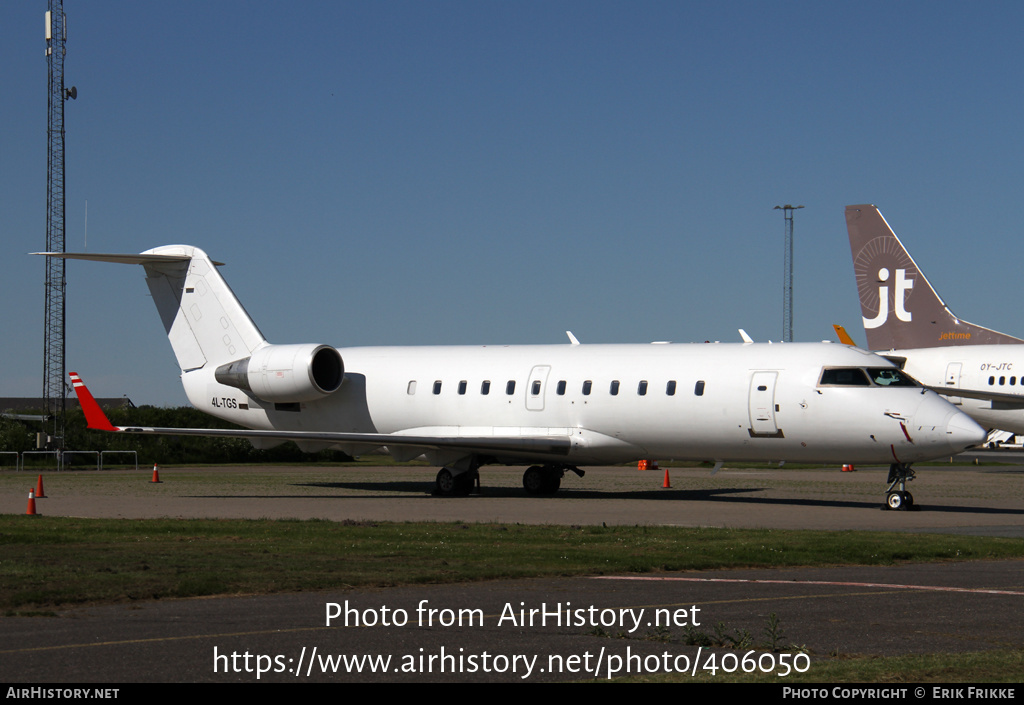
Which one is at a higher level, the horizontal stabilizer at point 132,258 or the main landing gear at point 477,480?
the horizontal stabilizer at point 132,258

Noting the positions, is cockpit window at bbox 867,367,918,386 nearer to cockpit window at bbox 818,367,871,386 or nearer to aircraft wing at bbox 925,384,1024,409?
cockpit window at bbox 818,367,871,386

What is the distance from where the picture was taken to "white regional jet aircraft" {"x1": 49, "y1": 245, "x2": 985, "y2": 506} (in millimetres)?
23953

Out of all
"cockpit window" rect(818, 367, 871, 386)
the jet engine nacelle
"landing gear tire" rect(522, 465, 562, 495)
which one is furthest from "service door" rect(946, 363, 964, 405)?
the jet engine nacelle

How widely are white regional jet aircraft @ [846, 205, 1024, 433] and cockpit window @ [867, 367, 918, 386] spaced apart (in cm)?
1233

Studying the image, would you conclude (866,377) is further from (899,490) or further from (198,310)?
(198,310)

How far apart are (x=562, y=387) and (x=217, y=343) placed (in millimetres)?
9827

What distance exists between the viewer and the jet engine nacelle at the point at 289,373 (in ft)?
97.8

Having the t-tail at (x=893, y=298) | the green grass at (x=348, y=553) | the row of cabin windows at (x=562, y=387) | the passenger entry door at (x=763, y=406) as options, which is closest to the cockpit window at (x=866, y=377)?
the passenger entry door at (x=763, y=406)

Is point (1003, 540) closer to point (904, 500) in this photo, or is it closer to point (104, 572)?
point (904, 500)

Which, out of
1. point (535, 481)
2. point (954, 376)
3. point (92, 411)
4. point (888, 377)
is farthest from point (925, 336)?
point (92, 411)

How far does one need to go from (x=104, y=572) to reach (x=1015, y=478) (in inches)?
1181

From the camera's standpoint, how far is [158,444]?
48156 mm

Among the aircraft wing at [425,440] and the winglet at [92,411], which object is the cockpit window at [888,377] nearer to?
the aircraft wing at [425,440]
